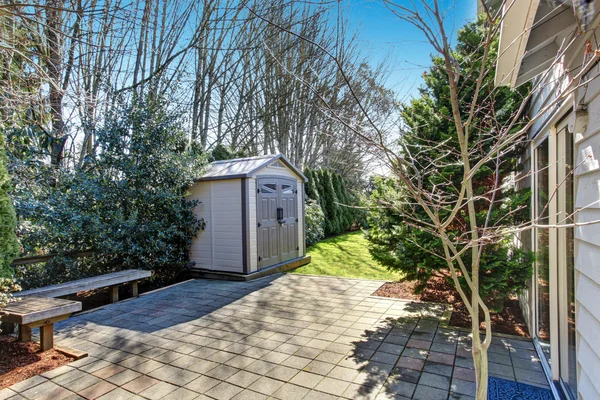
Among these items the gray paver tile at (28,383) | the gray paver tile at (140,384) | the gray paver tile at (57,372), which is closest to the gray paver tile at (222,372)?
the gray paver tile at (140,384)

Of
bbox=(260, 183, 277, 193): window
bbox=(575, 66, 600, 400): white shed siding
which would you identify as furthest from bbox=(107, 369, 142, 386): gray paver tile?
bbox=(260, 183, 277, 193): window

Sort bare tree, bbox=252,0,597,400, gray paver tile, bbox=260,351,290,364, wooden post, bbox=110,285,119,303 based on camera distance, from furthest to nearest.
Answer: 1. wooden post, bbox=110,285,119,303
2. gray paver tile, bbox=260,351,290,364
3. bare tree, bbox=252,0,597,400

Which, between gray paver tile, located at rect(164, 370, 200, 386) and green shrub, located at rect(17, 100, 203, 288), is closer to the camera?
gray paver tile, located at rect(164, 370, 200, 386)

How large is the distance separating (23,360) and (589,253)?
163 inches

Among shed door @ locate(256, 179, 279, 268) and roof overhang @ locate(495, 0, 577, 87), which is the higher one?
roof overhang @ locate(495, 0, 577, 87)

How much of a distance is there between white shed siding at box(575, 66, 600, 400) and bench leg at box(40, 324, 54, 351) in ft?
13.1

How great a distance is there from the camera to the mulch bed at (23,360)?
106 inches

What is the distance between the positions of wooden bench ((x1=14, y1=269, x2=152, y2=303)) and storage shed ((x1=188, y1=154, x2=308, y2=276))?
1.39 m

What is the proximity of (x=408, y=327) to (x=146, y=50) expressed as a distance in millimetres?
8389

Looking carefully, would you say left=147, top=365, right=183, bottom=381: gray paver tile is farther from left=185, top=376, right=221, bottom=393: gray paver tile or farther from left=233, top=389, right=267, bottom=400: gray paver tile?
left=233, top=389, right=267, bottom=400: gray paver tile

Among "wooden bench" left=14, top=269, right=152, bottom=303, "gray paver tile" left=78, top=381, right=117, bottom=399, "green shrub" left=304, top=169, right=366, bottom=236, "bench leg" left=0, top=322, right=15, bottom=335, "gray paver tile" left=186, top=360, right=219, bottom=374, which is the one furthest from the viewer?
"green shrub" left=304, top=169, right=366, bottom=236

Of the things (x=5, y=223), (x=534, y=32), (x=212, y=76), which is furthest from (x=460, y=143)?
(x=212, y=76)

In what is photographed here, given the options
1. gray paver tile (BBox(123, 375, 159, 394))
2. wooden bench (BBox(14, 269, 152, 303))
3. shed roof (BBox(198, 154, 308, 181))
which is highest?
shed roof (BBox(198, 154, 308, 181))

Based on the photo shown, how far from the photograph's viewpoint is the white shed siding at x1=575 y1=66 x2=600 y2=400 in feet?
4.79
